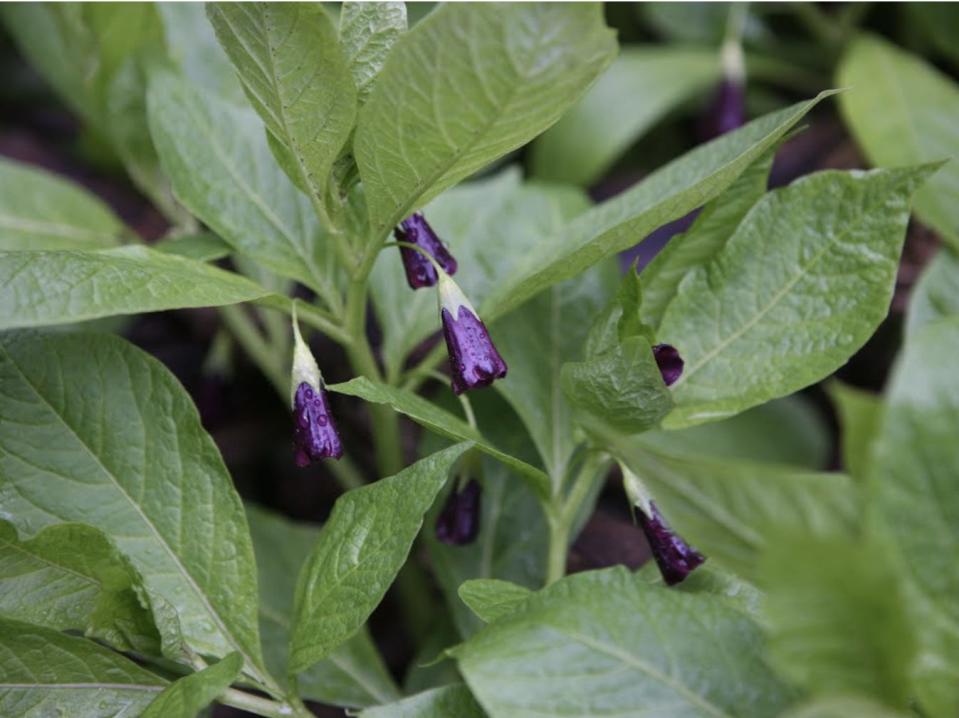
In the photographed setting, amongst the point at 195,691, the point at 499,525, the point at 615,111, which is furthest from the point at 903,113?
the point at 195,691

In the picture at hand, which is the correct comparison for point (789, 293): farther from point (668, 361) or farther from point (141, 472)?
point (141, 472)

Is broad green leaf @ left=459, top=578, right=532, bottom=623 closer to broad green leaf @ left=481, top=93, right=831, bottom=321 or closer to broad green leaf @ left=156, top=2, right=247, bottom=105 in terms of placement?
broad green leaf @ left=481, top=93, right=831, bottom=321

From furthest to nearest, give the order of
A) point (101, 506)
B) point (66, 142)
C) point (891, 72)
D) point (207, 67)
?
point (66, 142), point (891, 72), point (207, 67), point (101, 506)

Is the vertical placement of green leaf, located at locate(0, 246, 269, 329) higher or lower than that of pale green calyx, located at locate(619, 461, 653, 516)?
higher

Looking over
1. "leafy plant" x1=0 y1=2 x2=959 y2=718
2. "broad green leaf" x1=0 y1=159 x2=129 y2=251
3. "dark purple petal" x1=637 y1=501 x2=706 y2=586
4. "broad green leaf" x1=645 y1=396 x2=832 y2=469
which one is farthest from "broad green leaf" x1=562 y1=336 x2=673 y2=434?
"broad green leaf" x1=0 y1=159 x2=129 y2=251

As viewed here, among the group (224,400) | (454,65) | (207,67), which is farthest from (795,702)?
(207,67)

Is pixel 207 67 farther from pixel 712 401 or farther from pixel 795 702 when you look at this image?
pixel 795 702
